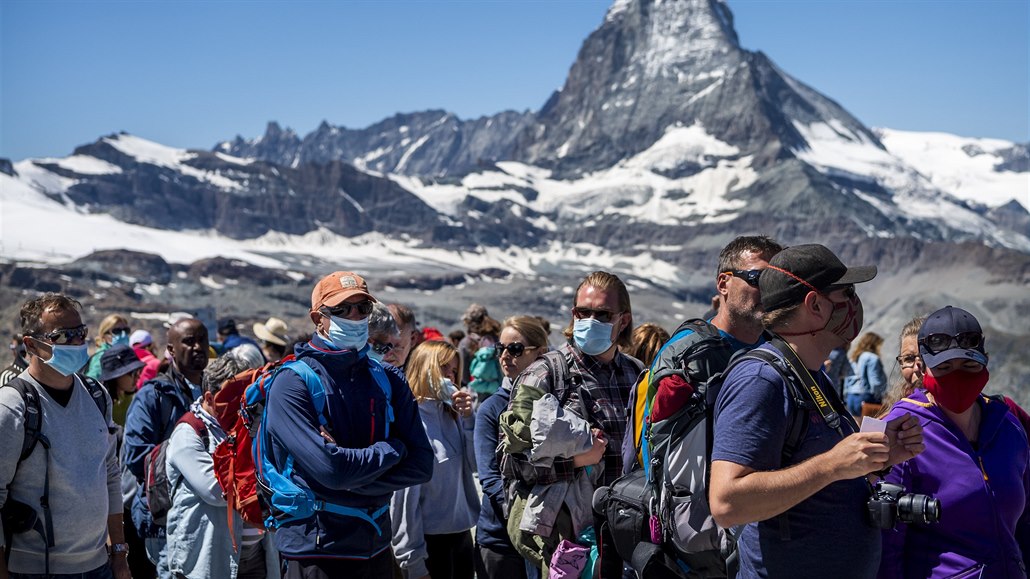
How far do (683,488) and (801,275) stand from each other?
32.5 inches

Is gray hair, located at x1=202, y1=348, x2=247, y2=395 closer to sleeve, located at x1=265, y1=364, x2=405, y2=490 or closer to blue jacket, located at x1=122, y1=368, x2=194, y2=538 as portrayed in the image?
blue jacket, located at x1=122, y1=368, x2=194, y2=538

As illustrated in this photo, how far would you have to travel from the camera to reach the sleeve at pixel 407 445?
418cm

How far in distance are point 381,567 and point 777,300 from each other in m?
2.10

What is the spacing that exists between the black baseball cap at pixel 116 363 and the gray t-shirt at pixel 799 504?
5697 mm

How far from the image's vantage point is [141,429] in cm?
588

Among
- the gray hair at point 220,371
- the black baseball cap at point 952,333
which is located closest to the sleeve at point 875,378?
the black baseball cap at point 952,333

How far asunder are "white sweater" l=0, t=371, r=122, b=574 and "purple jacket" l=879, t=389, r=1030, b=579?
334 cm

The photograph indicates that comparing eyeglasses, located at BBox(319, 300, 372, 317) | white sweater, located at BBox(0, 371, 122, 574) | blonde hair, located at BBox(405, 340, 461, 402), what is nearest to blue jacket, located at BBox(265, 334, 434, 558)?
eyeglasses, located at BBox(319, 300, 372, 317)

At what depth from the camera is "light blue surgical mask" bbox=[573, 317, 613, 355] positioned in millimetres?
4676

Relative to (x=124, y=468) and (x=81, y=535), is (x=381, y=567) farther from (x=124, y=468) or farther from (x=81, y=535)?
(x=124, y=468)

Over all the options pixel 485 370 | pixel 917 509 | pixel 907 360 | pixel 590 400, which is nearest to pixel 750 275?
pixel 917 509

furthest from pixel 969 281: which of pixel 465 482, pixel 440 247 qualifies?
pixel 440 247

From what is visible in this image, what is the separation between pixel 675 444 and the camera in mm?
3338

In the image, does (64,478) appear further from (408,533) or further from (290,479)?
(408,533)
